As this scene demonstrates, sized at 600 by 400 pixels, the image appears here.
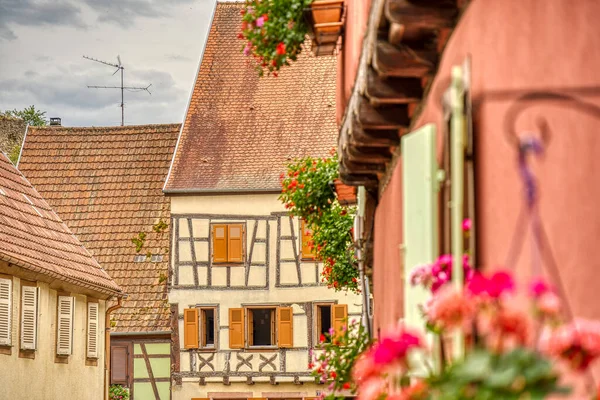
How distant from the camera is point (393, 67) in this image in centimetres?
641

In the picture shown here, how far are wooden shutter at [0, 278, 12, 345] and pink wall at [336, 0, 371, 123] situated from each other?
30.4 ft

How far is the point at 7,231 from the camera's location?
20.5 meters

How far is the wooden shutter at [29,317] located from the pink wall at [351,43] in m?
10.1

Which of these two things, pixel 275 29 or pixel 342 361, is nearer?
pixel 275 29

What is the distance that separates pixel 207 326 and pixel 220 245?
2.03 meters

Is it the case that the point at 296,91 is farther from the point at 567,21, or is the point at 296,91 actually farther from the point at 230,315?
the point at 567,21

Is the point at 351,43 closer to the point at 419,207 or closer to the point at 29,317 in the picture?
the point at 419,207

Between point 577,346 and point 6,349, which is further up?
point 6,349

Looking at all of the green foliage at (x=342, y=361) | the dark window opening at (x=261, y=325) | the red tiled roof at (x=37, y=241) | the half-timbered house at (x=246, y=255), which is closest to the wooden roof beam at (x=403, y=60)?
the green foliage at (x=342, y=361)

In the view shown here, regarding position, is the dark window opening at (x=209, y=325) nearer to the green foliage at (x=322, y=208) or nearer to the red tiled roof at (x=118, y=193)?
the red tiled roof at (x=118, y=193)

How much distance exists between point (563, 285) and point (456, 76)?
39.1 inches

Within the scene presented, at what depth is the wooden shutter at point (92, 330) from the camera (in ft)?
81.1

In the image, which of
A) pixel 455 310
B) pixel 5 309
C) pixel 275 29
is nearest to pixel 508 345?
pixel 455 310

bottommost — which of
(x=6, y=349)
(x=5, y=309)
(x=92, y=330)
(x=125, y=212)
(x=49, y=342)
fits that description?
(x=6, y=349)
